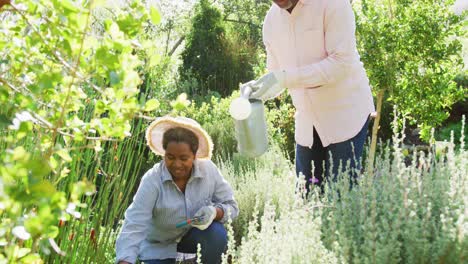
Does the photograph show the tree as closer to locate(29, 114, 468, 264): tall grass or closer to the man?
the man

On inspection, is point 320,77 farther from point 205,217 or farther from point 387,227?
point 387,227

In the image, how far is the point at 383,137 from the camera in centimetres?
703

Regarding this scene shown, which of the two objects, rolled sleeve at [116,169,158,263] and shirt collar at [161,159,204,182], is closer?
rolled sleeve at [116,169,158,263]

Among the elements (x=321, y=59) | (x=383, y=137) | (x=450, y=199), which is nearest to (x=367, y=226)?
(x=450, y=199)

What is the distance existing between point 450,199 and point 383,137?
523 cm

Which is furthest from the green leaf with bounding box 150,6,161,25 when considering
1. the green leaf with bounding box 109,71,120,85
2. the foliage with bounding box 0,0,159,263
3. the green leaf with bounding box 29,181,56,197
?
the green leaf with bounding box 29,181,56,197

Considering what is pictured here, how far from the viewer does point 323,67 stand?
270cm

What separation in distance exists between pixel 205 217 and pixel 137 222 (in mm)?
286

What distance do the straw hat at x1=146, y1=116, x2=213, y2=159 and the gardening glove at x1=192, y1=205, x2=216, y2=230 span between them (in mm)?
279

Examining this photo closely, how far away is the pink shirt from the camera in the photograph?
2717 millimetres

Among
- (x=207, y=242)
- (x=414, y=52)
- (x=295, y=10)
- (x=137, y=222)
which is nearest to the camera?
(x=137, y=222)

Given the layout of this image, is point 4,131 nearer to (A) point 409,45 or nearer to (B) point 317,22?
(B) point 317,22

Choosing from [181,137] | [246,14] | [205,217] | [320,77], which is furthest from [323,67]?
[246,14]

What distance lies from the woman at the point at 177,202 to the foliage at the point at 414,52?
2.22 meters
